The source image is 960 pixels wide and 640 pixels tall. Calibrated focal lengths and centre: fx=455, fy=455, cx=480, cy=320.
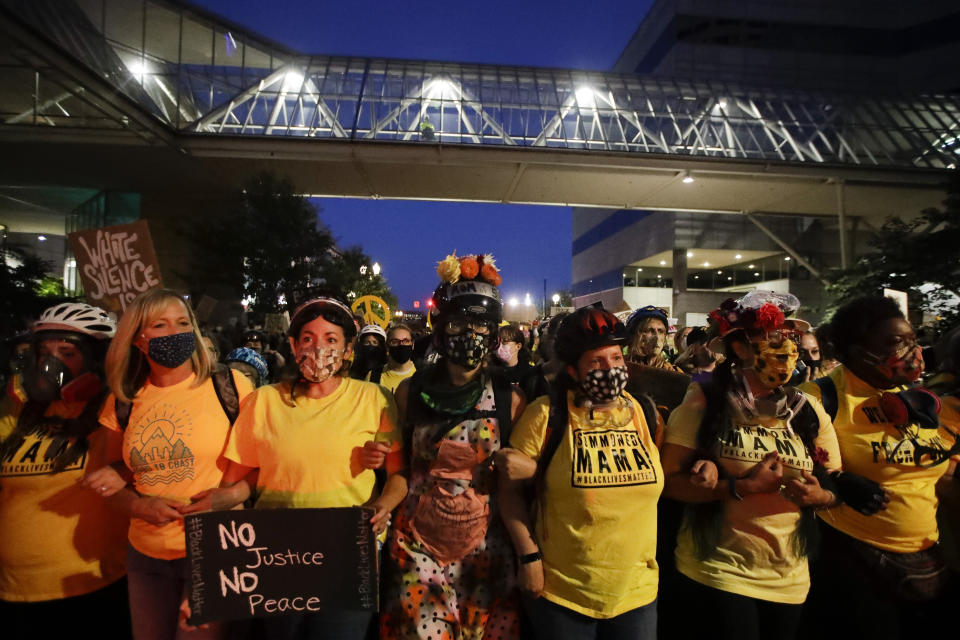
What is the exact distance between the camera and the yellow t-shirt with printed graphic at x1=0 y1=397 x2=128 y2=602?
2357 millimetres

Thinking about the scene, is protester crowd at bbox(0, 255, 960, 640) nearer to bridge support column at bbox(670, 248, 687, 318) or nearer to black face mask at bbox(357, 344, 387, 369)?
black face mask at bbox(357, 344, 387, 369)

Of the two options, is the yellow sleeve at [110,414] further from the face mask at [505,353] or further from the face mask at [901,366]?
the face mask at [901,366]

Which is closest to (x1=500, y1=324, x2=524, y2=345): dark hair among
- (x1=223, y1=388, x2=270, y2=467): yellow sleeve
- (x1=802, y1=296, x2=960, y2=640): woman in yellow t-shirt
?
(x1=802, y1=296, x2=960, y2=640): woman in yellow t-shirt

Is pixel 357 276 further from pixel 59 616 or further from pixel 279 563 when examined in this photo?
pixel 279 563

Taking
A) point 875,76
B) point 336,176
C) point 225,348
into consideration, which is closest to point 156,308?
point 225,348

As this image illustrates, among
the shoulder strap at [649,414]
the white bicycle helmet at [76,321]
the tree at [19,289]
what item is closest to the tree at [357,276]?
the tree at [19,289]

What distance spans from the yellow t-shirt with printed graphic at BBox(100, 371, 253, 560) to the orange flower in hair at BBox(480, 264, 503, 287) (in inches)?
61.9

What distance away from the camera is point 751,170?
53.2 feet

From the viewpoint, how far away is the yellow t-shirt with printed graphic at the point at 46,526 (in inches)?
92.8

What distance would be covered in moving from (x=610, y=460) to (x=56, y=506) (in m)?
2.87

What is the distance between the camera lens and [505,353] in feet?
19.6

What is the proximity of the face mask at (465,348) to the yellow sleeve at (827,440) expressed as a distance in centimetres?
170

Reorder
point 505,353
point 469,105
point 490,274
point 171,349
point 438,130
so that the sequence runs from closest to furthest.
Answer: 1. point 171,349
2. point 490,274
3. point 505,353
4. point 438,130
5. point 469,105

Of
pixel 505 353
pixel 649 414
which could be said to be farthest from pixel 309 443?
pixel 505 353
